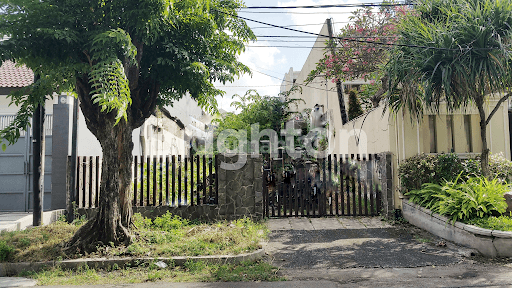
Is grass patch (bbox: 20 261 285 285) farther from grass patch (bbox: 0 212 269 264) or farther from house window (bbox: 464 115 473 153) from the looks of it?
house window (bbox: 464 115 473 153)

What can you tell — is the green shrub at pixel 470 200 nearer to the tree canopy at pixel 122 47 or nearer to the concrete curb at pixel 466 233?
the concrete curb at pixel 466 233

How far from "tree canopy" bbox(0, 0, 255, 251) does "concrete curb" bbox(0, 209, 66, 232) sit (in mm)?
2402

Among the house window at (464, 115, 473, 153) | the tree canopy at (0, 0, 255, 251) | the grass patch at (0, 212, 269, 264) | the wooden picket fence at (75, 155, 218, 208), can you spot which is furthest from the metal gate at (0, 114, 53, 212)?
the house window at (464, 115, 473, 153)

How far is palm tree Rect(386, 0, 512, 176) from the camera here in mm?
6945

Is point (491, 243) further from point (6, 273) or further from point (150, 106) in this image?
point (6, 273)

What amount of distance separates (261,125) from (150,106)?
6641 millimetres

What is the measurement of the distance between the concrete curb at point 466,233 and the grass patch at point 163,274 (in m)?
3.77

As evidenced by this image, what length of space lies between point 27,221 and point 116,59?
218 inches

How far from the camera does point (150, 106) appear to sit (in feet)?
22.4

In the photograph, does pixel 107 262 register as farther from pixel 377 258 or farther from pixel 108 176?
pixel 377 258

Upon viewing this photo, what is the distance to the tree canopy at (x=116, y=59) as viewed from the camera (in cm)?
528

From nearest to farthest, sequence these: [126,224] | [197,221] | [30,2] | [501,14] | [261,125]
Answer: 1. [30,2]
2. [126,224]
3. [501,14]
4. [197,221]
5. [261,125]

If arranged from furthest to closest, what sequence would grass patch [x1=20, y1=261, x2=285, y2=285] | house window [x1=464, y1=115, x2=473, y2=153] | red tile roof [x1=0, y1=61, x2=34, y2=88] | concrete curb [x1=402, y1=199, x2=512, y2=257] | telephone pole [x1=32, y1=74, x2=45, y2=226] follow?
1. red tile roof [x1=0, y1=61, x2=34, y2=88]
2. house window [x1=464, y1=115, x2=473, y2=153]
3. telephone pole [x1=32, y1=74, x2=45, y2=226]
4. concrete curb [x1=402, y1=199, x2=512, y2=257]
5. grass patch [x1=20, y1=261, x2=285, y2=285]

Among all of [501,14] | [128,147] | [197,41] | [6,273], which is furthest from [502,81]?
[6,273]
